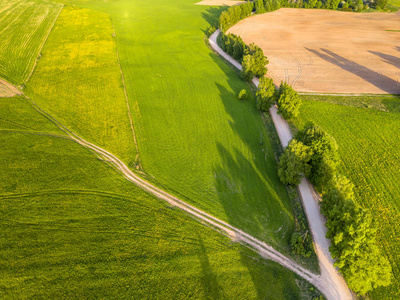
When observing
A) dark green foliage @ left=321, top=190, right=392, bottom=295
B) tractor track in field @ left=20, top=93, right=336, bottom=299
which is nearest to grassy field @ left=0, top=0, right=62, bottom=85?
tractor track in field @ left=20, top=93, right=336, bottom=299

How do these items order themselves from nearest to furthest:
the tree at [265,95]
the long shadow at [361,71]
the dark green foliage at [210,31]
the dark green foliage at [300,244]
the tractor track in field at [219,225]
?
the tractor track in field at [219,225], the dark green foliage at [300,244], the tree at [265,95], the long shadow at [361,71], the dark green foliage at [210,31]

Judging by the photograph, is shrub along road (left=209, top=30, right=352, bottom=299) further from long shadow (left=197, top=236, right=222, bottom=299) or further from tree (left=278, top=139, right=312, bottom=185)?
long shadow (left=197, top=236, right=222, bottom=299)

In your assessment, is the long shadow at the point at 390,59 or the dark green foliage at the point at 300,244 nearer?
the dark green foliage at the point at 300,244

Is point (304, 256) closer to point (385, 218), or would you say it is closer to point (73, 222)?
point (385, 218)

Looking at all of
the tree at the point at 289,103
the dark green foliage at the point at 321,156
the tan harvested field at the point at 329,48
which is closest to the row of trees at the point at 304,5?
the tan harvested field at the point at 329,48

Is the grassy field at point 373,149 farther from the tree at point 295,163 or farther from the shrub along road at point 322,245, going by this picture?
the tree at point 295,163

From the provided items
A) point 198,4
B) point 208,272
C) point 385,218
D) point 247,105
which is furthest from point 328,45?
point 208,272
